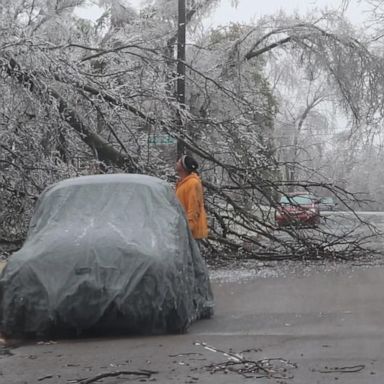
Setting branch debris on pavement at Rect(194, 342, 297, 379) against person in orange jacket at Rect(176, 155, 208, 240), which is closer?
branch debris on pavement at Rect(194, 342, 297, 379)

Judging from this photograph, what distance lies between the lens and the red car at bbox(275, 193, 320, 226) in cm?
1373

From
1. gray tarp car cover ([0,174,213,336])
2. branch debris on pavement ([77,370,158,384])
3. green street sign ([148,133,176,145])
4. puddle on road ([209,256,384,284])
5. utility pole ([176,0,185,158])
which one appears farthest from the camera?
utility pole ([176,0,185,158])

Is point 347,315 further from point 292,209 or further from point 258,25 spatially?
point 258,25

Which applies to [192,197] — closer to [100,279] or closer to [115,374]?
[100,279]

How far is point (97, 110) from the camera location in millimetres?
13508

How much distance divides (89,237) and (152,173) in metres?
6.83

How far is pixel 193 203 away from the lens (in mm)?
8984

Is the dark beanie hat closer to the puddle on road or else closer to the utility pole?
the puddle on road

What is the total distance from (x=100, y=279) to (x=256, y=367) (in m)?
1.84

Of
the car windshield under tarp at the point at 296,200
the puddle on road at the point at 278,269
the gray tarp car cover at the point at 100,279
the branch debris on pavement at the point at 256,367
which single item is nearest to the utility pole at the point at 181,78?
the car windshield under tarp at the point at 296,200

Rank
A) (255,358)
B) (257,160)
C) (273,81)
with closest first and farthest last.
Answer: (255,358) < (257,160) < (273,81)

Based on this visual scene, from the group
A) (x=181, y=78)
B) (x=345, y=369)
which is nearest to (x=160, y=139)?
(x=181, y=78)

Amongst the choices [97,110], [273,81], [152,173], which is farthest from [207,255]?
[273,81]

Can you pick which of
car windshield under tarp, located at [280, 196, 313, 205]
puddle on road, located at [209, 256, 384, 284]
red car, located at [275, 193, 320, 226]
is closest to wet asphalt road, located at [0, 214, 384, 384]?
puddle on road, located at [209, 256, 384, 284]
